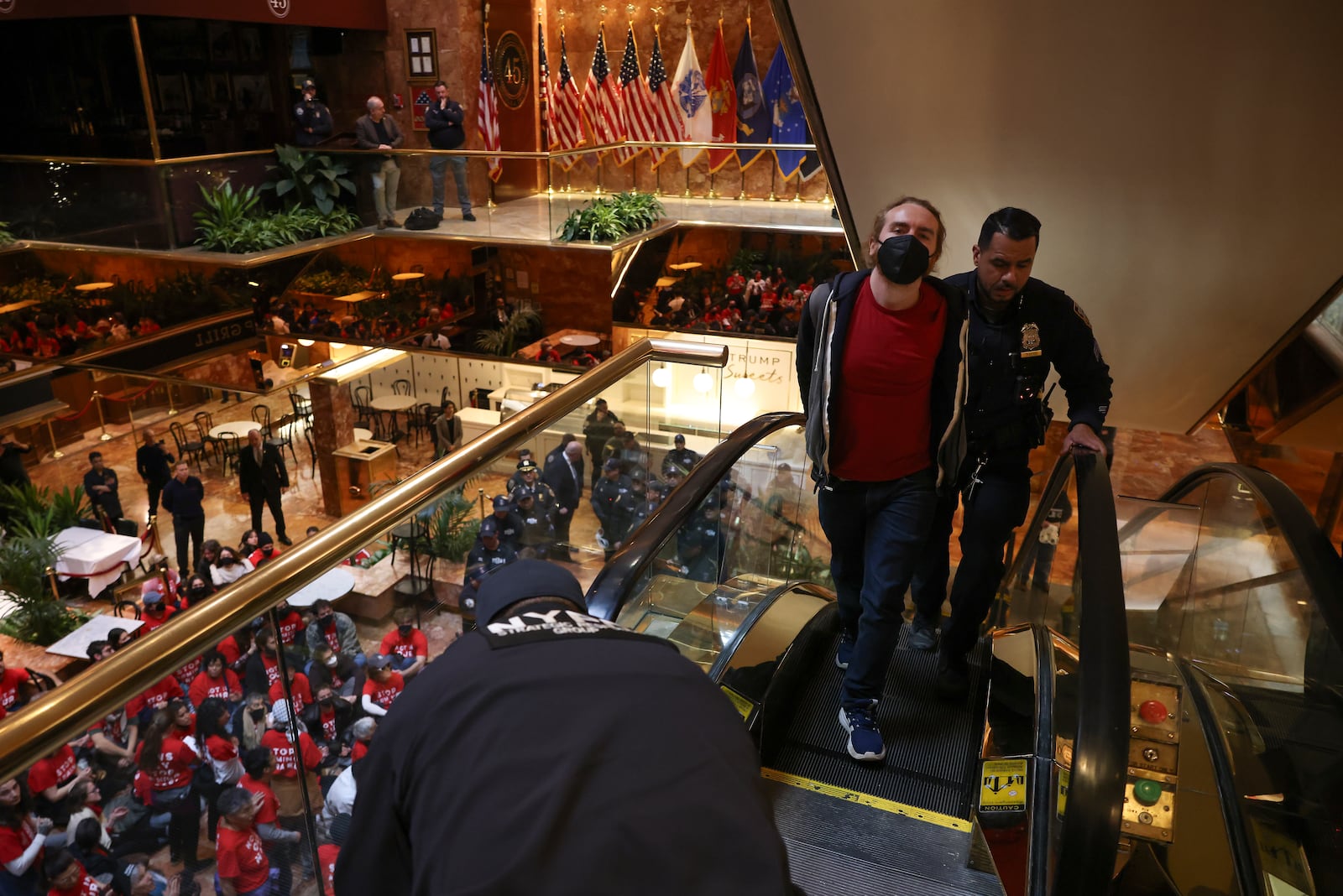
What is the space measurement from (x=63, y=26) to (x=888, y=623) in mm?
15265

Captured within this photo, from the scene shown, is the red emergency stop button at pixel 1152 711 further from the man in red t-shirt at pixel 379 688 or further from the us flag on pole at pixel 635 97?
the us flag on pole at pixel 635 97

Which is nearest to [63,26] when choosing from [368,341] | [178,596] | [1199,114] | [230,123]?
[230,123]

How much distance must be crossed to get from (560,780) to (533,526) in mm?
2356

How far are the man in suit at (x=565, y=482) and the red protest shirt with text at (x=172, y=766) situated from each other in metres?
1.77

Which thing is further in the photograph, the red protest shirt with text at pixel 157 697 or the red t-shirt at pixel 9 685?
the red t-shirt at pixel 9 685

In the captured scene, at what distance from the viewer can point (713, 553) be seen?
4137 mm

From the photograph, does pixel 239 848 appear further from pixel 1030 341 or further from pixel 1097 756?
pixel 1030 341

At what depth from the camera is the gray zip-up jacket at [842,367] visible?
102 inches

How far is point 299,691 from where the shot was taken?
199 cm

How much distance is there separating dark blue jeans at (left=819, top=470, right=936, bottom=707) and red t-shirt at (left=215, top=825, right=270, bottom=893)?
1671 millimetres

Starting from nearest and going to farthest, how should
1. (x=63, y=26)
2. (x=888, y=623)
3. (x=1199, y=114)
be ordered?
(x=888, y=623) → (x=1199, y=114) → (x=63, y=26)

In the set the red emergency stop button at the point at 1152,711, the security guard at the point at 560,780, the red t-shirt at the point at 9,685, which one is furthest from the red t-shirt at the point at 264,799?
the red t-shirt at the point at 9,685

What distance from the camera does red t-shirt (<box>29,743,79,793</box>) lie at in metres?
1.47

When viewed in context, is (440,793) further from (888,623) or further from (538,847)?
(888,623)
